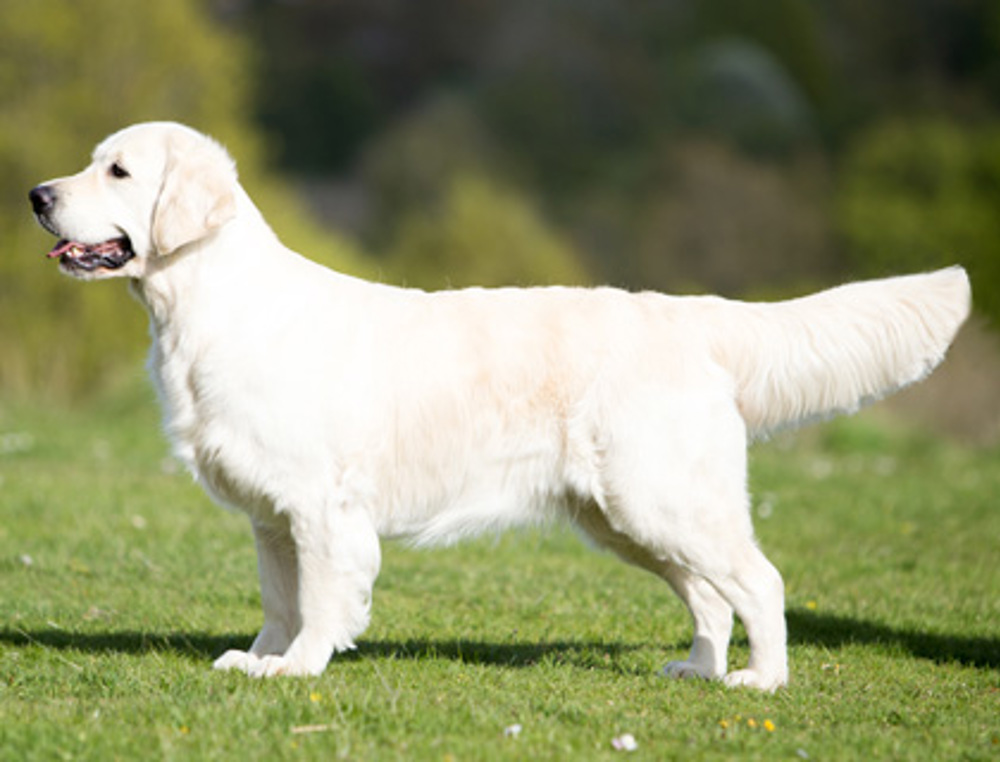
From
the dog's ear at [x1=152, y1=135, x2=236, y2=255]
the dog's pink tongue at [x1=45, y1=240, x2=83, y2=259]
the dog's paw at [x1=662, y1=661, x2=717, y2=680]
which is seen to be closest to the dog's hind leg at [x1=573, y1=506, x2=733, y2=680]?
the dog's paw at [x1=662, y1=661, x2=717, y2=680]

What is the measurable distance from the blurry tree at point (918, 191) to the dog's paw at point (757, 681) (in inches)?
1216

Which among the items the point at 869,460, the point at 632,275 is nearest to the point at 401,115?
the point at 632,275

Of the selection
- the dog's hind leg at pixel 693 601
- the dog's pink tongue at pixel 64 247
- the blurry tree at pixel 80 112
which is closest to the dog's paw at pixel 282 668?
the dog's hind leg at pixel 693 601

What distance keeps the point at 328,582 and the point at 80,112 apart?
54.7ft

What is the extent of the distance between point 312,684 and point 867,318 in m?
2.50

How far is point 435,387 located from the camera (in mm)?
5156

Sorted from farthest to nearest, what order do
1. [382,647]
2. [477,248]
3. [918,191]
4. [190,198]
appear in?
[918,191], [477,248], [382,647], [190,198]

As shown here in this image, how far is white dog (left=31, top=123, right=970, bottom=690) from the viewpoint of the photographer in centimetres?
501

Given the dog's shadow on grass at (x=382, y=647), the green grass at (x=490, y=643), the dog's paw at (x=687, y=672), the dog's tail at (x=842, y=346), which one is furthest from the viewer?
the dog's shadow on grass at (x=382, y=647)

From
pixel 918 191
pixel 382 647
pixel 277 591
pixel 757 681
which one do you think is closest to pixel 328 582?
pixel 277 591

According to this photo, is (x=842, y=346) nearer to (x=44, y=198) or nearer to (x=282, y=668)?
(x=282, y=668)

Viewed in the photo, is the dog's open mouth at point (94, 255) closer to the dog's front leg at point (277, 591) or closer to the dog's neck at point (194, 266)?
the dog's neck at point (194, 266)

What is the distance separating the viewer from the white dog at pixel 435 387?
5.01 meters

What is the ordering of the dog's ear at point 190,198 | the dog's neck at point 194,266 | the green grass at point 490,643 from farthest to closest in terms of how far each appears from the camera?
1. the dog's neck at point 194,266
2. the dog's ear at point 190,198
3. the green grass at point 490,643
